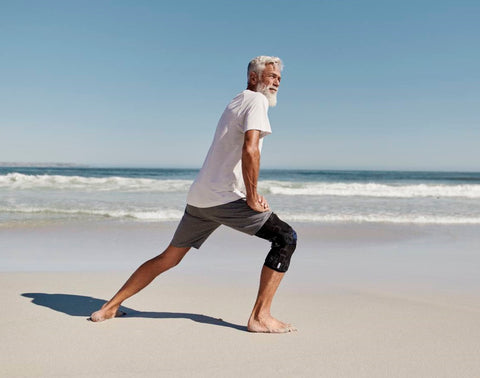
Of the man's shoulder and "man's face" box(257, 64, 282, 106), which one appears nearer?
the man's shoulder

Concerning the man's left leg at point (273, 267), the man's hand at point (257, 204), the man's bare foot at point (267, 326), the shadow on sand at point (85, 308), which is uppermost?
the man's hand at point (257, 204)

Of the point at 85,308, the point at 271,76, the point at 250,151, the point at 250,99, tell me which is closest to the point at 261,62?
the point at 271,76

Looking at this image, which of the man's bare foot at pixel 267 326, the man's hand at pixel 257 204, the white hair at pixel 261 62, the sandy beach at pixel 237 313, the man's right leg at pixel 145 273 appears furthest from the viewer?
the man's right leg at pixel 145 273

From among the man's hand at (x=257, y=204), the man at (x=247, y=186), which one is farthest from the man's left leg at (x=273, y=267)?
the man's hand at (x=257, y=204)

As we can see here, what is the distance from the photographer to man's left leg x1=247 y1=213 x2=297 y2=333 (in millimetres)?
3068

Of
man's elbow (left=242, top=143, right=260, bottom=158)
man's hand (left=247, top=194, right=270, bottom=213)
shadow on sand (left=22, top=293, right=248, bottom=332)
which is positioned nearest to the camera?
man's elbow (left=242, top=143, right=260, bottom=158)

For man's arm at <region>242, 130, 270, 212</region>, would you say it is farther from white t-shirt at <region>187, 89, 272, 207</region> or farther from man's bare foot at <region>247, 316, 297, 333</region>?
man's bare foot at <region>247, 316, 297, 333</region>

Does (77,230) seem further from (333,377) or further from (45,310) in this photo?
(333,377)

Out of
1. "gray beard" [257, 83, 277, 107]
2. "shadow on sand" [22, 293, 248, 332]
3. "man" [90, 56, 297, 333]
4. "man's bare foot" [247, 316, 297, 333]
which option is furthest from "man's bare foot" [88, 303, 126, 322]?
"gray beard" [257, 83, 277, 107]

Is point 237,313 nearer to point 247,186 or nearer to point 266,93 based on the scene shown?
point 247,186

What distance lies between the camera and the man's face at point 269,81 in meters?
3.03

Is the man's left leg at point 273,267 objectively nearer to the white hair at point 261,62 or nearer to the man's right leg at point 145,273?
the man's right leg at point 145,273

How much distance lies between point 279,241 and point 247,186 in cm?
47

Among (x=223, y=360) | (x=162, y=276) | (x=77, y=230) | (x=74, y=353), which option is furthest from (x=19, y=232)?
(x=223, y=360)
